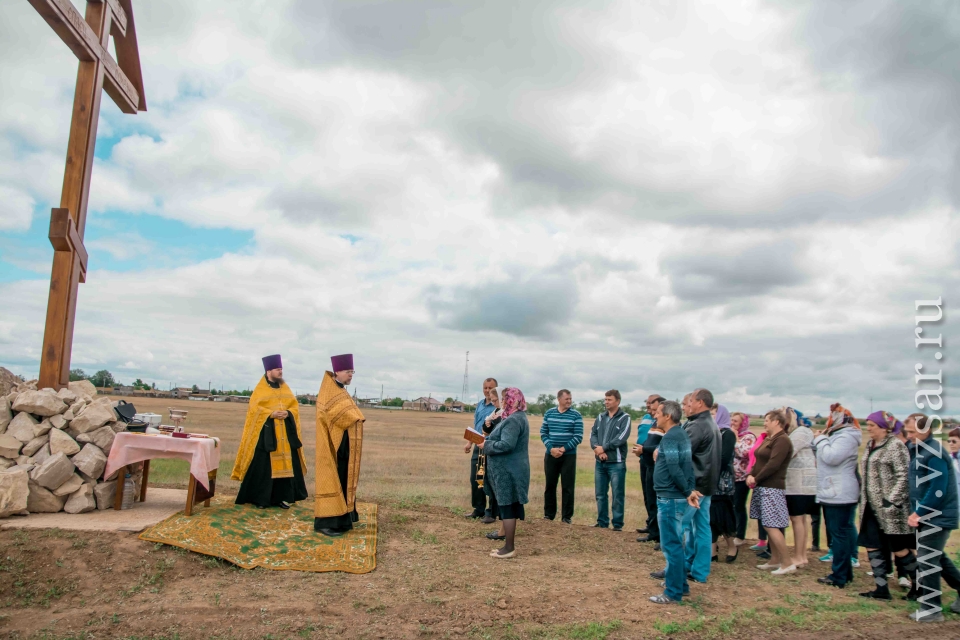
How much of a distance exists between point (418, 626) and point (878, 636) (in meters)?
3.96

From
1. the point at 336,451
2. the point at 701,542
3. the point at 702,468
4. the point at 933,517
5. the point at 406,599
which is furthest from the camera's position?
the point at 336,451

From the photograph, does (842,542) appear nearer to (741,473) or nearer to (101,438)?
(741,473)

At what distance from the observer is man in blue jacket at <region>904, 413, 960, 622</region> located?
5.97 metres

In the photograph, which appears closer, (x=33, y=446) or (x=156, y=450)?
(x=33, y=446)

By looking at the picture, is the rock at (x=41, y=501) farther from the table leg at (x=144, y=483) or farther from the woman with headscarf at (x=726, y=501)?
the woman with headscarf at (x=726, y=501)

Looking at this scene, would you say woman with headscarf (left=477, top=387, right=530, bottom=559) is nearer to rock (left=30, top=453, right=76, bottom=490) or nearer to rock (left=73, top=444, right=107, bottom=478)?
rock (left=73, top=444, right=107, bottom=478)

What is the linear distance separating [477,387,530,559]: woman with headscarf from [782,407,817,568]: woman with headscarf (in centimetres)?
319

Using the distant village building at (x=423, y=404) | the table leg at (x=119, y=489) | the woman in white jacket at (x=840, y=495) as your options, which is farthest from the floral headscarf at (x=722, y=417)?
the distant village building at (x=423, y=404)

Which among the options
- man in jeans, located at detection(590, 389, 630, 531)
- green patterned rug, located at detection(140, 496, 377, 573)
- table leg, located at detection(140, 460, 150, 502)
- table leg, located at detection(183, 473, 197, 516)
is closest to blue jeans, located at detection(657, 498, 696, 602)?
green patterned rug, located at detection(140, 496, 377, 573)

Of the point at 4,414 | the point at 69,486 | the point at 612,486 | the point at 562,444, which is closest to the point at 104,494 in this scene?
the point at 69,486

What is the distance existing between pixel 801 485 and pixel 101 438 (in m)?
8.23

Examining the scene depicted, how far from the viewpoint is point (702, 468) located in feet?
22.0

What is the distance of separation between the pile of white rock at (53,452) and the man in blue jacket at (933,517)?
8.51m

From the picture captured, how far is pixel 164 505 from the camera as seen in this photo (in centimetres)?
786
